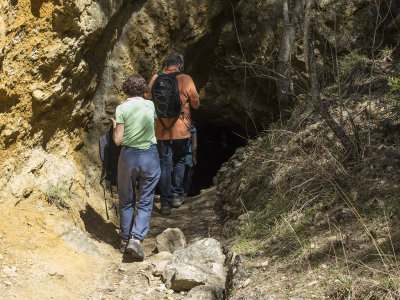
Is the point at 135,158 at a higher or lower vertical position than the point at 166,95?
lower

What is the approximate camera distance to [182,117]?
5523 mm

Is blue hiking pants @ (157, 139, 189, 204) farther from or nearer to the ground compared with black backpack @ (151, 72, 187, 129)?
nearer to the ground

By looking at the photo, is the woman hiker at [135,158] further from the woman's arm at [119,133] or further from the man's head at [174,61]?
the man's head at [174,61]

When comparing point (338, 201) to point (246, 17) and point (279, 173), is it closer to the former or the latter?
point (279, 173)

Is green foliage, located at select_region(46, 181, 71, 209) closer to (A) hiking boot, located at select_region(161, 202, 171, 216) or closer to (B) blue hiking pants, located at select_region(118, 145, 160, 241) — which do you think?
(B) blue hiking pants, located at select_region(118, 145, 160, 241)

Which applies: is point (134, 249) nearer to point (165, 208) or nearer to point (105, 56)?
point (165, 208)

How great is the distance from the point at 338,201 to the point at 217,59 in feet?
13.9

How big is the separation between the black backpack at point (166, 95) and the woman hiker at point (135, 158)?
842mm

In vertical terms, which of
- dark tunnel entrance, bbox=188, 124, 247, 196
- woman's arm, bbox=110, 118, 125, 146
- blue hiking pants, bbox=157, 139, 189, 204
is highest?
woman's arm, bbox=110, 118, 125, 146

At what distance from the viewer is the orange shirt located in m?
5.45

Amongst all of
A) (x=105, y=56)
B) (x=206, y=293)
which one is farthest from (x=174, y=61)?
(x=206, y=293)

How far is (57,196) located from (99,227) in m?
0.58

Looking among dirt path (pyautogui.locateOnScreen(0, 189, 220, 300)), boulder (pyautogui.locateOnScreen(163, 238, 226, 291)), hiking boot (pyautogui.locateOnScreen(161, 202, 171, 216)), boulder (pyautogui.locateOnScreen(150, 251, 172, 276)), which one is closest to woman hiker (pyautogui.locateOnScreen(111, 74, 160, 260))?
boulder (pyautogui.locateOnScreen(150, 251, 172, 276))

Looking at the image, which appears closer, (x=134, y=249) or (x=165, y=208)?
(x=134, y=249)
